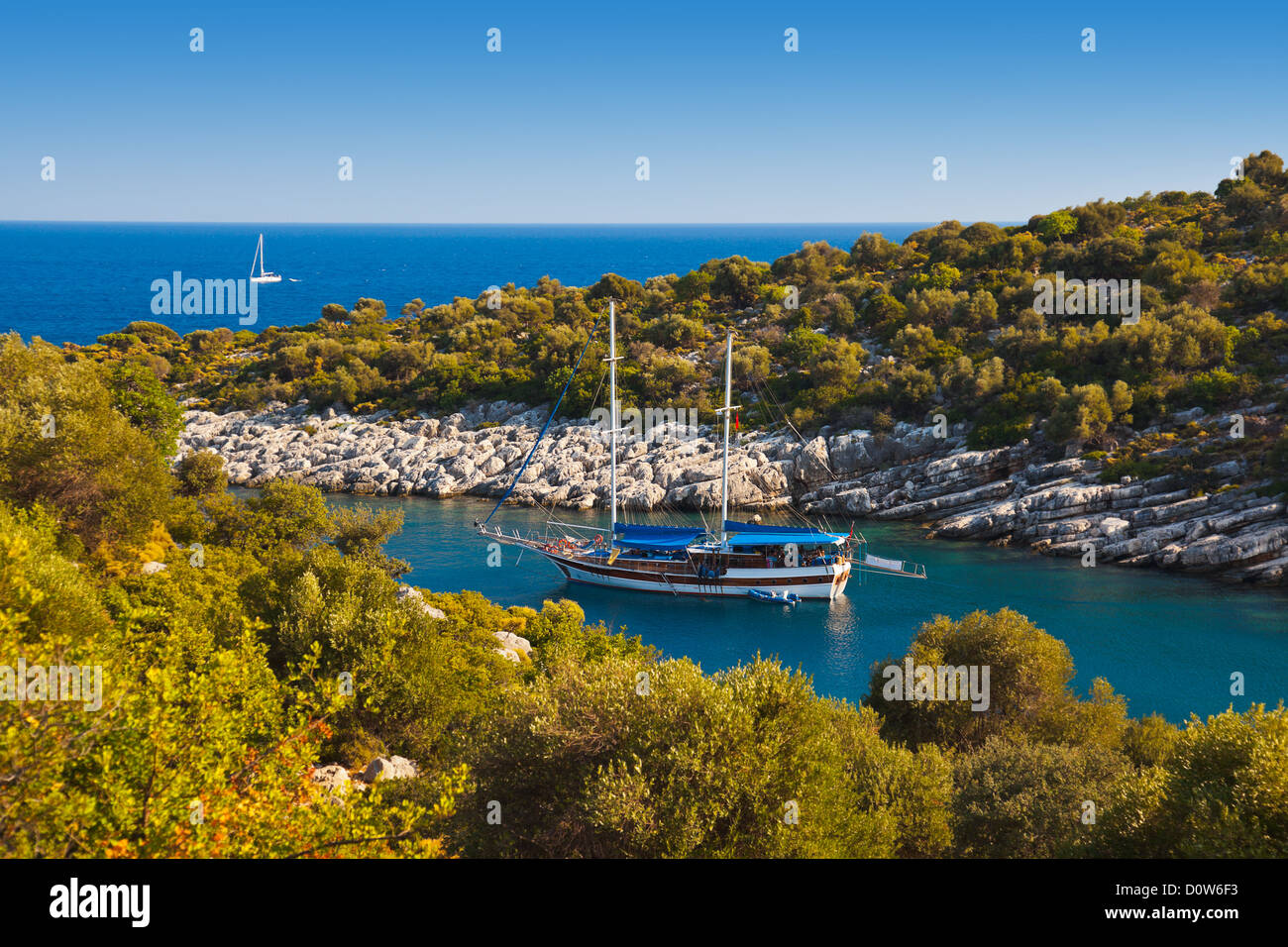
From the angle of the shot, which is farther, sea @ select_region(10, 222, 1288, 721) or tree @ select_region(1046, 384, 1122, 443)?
tree @ select_region(1046, 384, 1122, 443)

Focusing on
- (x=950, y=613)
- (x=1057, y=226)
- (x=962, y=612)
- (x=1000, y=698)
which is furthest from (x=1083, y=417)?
Answer: (x=1057, y=226)

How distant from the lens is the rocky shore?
4797cm

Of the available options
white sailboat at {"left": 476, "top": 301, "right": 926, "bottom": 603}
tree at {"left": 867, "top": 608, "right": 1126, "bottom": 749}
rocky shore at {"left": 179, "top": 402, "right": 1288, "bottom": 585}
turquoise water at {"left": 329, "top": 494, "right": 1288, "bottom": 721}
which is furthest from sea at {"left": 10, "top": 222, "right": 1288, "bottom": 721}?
tree at {"left": 867, "top": 608, "right": 1126, "bottom": 749}

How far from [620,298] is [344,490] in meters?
43.9

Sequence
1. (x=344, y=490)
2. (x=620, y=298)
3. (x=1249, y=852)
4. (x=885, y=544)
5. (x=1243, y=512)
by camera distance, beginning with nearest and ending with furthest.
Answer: (x=1249, y=852)
(x=1243, y=512)
(x=885, y=544)
(x=344, y=490)
(x=620, y=298)

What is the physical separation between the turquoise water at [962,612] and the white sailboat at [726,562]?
910mm

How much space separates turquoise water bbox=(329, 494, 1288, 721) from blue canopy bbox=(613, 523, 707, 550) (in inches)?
142

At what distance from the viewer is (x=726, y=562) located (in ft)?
161

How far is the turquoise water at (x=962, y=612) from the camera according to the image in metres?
35.8

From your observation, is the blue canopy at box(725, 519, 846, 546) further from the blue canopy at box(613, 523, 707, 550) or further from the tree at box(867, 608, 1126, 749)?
the tree at box(867, 608, 1126, 749)

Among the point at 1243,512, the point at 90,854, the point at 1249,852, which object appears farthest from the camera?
the point at 1243,512

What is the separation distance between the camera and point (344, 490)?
67938 millimetres
